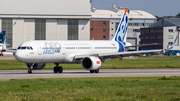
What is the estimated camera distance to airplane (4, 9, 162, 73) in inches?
1527

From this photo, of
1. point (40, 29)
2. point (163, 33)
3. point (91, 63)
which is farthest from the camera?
point (163, 33)

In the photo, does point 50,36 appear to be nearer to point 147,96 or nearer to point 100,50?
point 100,50

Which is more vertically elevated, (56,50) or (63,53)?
(56,50)

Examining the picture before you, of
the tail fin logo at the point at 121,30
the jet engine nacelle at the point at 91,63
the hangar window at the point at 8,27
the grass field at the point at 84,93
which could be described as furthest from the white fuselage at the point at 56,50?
the hangar window at the point at 8,27

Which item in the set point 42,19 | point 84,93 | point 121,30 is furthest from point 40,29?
point 84,93

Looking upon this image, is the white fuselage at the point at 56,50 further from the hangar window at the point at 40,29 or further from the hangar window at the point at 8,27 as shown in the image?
the hangar window at the point at 8,27

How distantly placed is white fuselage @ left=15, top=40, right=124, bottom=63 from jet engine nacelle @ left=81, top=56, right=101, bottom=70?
1.69 meters

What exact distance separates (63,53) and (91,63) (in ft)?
12.6

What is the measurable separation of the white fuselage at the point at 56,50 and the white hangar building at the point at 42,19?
51385 mm

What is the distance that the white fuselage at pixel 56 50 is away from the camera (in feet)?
126

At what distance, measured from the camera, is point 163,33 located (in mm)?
176000

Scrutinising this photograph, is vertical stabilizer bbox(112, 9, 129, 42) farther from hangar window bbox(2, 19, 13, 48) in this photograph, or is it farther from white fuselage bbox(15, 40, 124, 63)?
hangar window bbox(2, 19, 13, 48)

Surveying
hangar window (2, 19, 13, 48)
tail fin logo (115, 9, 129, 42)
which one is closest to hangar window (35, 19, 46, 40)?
hangar window (2, 19, 13, 48)

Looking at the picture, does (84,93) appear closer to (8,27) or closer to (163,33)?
(8,27)
